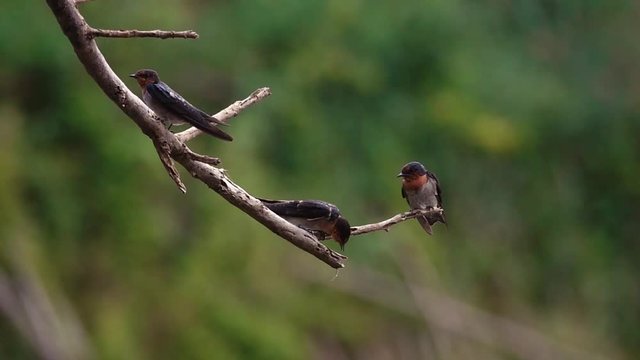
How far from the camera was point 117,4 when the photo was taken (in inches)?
314

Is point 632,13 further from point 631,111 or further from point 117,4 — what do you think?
point 117,4

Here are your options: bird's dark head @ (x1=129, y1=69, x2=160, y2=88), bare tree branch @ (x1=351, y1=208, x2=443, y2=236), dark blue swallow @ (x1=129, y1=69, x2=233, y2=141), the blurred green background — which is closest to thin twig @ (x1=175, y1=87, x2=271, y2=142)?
dark blue swallow @ (x1=129, y1=69, x2=233, y2=141)

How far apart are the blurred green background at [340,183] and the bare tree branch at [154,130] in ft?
18.6

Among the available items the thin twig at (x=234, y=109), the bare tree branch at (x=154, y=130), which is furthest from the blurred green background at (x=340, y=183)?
the bare tree branch at (x=154, y=130)

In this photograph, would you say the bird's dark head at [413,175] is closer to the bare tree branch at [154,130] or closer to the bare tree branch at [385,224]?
the bare tree branch at [385,224]

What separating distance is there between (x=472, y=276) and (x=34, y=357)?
4241 millimetres

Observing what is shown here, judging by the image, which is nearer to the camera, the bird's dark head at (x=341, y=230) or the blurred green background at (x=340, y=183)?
the bird's dark head at (x=341, y=230)

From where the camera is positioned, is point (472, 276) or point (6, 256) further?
point (472, 276)

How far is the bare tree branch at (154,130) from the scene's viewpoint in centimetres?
192

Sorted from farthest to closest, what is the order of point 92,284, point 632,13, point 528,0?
point 632,13 < point 528,0 < point 92,284

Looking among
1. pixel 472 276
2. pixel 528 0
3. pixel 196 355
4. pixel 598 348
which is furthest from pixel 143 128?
pixel 528 0

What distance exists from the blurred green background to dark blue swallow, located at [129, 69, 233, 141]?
17.0 ft

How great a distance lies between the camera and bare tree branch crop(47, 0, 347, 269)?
192cm

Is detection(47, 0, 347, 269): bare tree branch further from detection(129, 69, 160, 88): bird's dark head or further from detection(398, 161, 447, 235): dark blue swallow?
detection(398, 161, 447, 235): dark blue swallow
